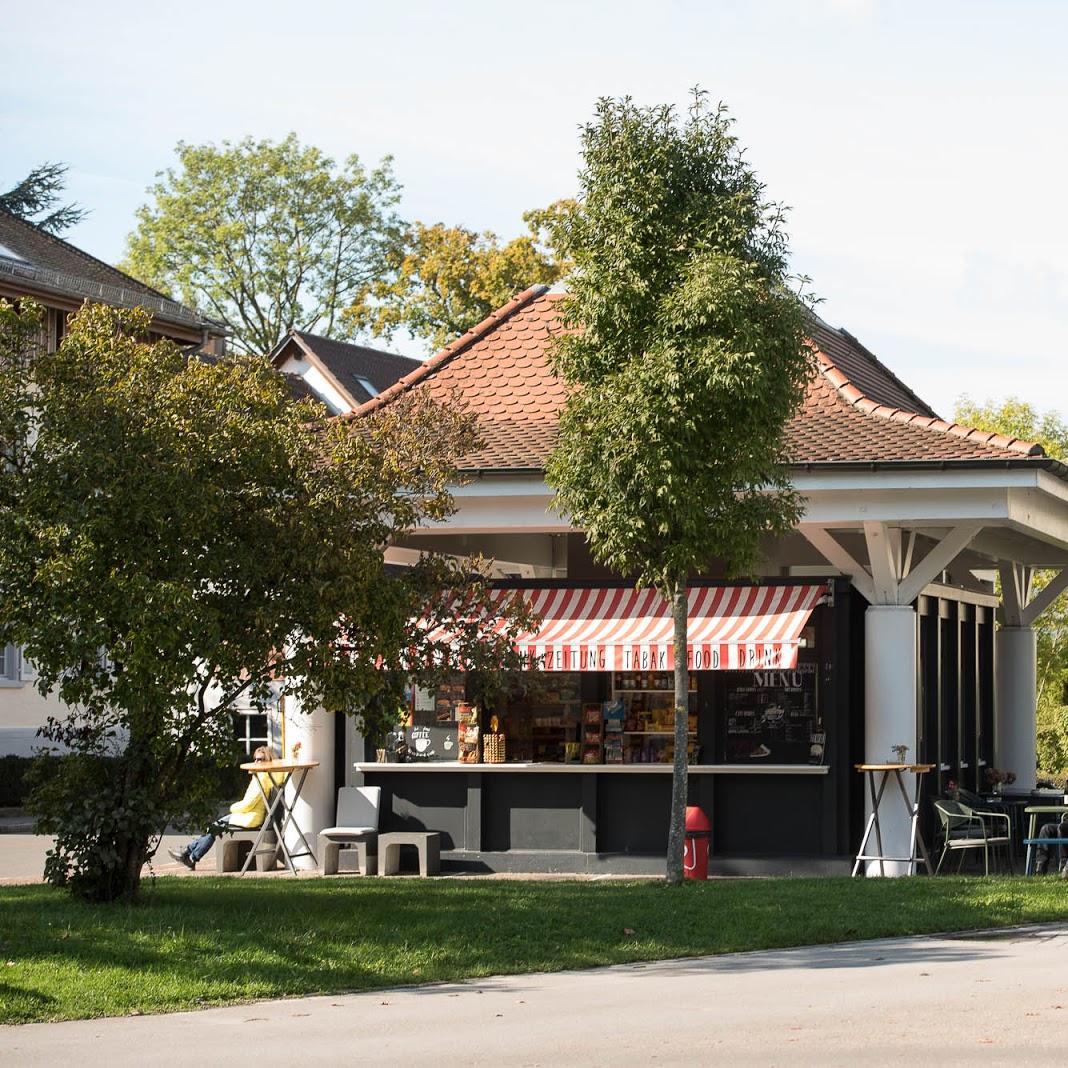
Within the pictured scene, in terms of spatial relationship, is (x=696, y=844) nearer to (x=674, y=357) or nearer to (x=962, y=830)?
(x=962, y=830)

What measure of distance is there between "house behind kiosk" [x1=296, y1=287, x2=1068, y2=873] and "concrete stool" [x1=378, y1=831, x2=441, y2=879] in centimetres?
55

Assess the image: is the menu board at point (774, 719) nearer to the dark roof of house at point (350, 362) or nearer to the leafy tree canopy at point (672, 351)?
the leafy tree canopy at point (672, 351)

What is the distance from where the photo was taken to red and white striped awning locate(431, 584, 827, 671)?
17.1m

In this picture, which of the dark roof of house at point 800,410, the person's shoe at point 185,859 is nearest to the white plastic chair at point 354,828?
the person's shoe at point 185,859

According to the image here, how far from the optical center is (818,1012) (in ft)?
30.9

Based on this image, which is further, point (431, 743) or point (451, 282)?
point (451, 282)

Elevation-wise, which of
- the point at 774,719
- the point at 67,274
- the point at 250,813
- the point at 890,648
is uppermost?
the point at 67,274

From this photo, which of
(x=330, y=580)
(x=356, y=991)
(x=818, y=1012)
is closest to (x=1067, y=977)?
(x=818, y=1012)

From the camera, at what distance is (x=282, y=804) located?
1833 centimetres

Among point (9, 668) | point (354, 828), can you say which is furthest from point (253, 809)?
point (9, 668)

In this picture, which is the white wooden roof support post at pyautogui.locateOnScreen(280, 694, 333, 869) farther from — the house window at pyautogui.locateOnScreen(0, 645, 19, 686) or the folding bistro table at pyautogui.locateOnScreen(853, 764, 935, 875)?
the house window at pyautogui.locateOnScreen(0, 645, 19, 686)

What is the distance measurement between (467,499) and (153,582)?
626cm

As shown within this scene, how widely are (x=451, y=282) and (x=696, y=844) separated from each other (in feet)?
102

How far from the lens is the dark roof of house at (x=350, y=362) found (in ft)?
135
